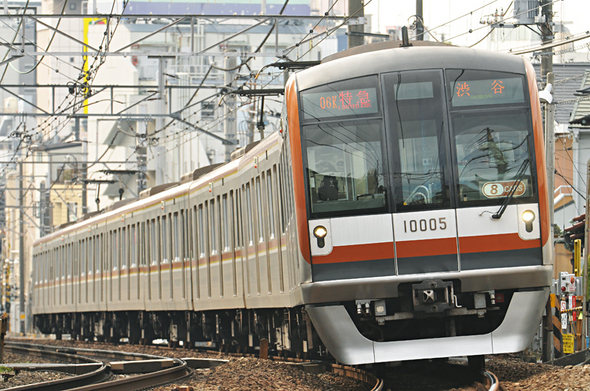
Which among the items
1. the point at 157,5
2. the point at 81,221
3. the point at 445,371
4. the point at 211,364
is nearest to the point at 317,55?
the point at 157,5

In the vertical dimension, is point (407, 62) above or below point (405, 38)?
below

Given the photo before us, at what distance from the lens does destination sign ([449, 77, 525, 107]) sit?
850cm

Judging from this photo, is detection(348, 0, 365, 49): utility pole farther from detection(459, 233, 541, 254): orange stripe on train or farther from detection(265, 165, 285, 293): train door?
detection(459, 233, 541, 254): orange stripe on train

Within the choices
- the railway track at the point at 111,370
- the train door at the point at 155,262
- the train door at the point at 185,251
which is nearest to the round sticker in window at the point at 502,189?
the railway track at the point at 111,370

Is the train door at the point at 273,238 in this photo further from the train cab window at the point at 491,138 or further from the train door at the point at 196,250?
the train door at the point at 196,250

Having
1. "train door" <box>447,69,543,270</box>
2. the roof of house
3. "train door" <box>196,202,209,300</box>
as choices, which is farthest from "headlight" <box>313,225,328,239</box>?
the roof of house

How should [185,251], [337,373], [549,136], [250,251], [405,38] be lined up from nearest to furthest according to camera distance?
[405,38], [337,373], [250,251], [549,136], [185,251]

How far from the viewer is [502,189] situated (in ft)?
27.3

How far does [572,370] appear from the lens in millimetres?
8711

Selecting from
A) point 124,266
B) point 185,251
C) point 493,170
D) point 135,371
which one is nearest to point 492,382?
point 493,170

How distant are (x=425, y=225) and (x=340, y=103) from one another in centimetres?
131

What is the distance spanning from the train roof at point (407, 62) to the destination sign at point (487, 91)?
0.39 ft

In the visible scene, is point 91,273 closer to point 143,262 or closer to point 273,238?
point 143,262

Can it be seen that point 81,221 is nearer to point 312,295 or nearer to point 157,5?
point 312,295
